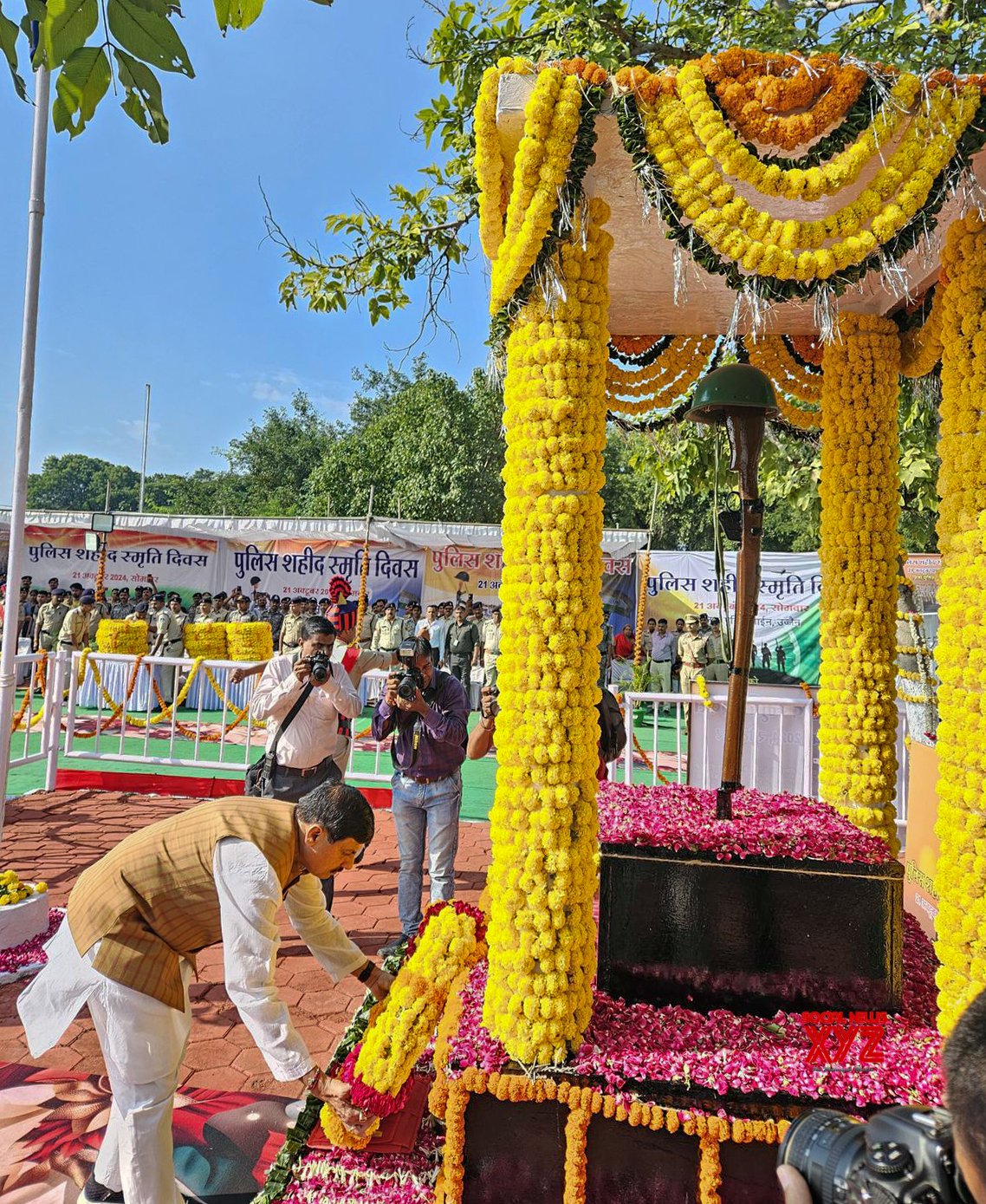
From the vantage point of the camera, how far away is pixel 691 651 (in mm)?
13945

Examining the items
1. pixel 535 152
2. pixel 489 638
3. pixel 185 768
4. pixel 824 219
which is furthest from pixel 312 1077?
pixel 489 638

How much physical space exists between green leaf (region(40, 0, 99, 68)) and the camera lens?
96.2 inches

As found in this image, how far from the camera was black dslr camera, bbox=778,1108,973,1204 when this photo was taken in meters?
1.15

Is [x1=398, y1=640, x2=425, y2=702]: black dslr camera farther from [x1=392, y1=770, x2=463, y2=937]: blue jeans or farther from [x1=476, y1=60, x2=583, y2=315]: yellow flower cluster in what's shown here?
[x1=476, y1=60, x2=583, y2=315]: yellow flower cluster

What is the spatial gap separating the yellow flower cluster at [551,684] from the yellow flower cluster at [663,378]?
1.75 m

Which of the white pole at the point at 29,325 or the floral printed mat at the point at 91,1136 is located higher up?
the white pole at the point at 29,325

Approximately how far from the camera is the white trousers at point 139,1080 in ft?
Result: 7.57

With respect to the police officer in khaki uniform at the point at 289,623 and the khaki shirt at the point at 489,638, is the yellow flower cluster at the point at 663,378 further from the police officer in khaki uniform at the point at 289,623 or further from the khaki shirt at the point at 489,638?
the police officer in khaki uniform at the point at 289,623

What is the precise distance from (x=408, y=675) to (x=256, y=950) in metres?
2.27

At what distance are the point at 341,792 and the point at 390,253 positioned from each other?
18.9ft

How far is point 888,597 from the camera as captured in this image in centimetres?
400

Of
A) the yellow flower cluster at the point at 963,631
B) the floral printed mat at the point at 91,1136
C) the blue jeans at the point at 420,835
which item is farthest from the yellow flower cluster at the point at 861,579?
the floral printed mat at the point at 91,1136

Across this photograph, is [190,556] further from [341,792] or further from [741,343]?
[341,792]

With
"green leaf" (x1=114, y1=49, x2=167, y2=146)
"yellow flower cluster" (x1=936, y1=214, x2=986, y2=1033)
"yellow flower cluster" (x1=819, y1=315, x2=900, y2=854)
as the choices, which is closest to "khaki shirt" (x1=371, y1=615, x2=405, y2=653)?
"yellow flower cluster" (x1=819, y1=315, x2=900, y2=854)
